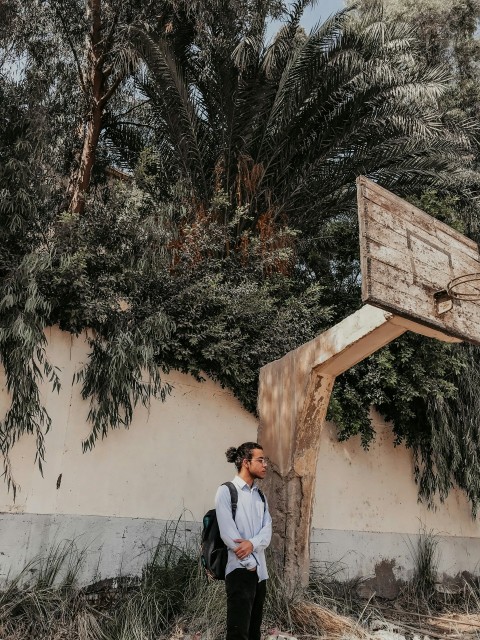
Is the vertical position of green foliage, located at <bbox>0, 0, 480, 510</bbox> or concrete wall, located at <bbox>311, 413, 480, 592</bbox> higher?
green foliage, located at <bbox>0, 0, 480, 510</bbox>

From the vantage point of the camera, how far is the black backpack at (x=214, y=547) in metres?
4.05

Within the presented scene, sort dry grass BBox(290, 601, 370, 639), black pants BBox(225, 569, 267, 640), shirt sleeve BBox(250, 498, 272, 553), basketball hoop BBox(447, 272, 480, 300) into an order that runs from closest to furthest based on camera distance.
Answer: black pants BBox(225, 569, 267, 640) < shirt sleeve BBox(250, 498, 272, 553) < dry grass BBox(290, 601, 370, 639) < basketball hoop BBox(447, 272, 480, 300)

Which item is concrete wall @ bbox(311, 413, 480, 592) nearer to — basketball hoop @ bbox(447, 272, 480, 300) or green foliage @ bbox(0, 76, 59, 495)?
basketball hoop @ bbox(447, 272, 480, 300)

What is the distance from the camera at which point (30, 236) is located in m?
6.52

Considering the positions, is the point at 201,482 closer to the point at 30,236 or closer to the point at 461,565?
the point at 30,236

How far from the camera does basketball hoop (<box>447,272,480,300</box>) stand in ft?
18.7

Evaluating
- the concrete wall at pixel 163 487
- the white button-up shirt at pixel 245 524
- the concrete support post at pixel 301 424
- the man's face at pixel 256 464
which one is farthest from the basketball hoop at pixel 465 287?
the concrete wall at pixel 163 487

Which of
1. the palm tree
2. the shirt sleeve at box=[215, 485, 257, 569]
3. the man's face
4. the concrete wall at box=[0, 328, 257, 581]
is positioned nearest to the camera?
the shirt sleeve at box=[215, 485, 257, 569]

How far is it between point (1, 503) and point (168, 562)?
1.82 m

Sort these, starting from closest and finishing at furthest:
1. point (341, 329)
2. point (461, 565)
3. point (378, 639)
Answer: point (378, 639) < point (341, 329) < point (461, 565)

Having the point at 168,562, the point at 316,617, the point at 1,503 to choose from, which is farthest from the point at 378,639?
the point at 1,503

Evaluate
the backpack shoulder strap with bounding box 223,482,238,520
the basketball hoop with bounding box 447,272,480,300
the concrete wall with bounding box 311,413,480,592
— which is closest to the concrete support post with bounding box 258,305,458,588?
the basketball hoop with bounding box 447,272,480,300

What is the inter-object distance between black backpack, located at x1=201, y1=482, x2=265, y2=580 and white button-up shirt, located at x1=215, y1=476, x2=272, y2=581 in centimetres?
5

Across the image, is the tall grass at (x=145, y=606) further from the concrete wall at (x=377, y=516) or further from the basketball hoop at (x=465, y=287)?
the basketball hoop at (x=465, y=287)
